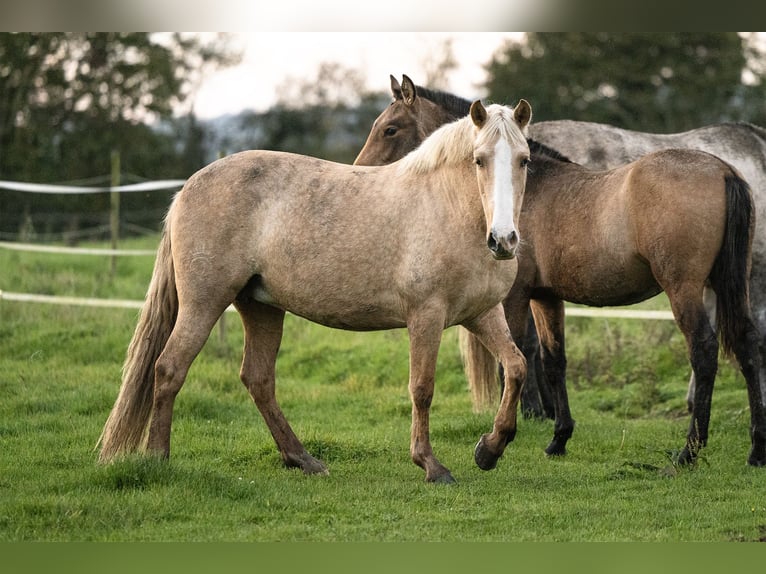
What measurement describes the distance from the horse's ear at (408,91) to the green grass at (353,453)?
2.52m

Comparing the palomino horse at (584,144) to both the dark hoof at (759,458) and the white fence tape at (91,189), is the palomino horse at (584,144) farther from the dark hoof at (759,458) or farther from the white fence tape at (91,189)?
the white fence tape at (91,189)

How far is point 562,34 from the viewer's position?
88.9ft

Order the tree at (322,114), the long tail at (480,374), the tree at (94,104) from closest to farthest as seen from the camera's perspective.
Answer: the long tail at (480,374) < the tree at (94,104) < the tree at (322,114)

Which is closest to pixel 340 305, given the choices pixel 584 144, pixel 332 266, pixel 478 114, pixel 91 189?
pixel 332 266

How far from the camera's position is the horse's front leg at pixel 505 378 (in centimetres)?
571

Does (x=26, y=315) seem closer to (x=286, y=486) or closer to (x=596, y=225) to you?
(x=286, y=486)

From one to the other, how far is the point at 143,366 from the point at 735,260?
3.69 metres

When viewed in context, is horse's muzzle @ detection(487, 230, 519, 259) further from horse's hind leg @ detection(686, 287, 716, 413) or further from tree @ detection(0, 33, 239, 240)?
tree @ detection(0, 33, 239, 240)

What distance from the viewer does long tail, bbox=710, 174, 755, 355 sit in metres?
6.00

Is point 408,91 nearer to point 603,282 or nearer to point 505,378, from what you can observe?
point 603,282

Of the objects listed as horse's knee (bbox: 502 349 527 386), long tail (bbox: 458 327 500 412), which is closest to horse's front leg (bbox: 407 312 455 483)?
horse's knee (bbox: 502 349 527 386)

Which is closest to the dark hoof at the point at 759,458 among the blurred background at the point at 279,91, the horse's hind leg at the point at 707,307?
the horse's hind leg at the point at 707,307

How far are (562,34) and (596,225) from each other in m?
21.9

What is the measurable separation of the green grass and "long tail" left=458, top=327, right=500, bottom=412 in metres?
0.16
